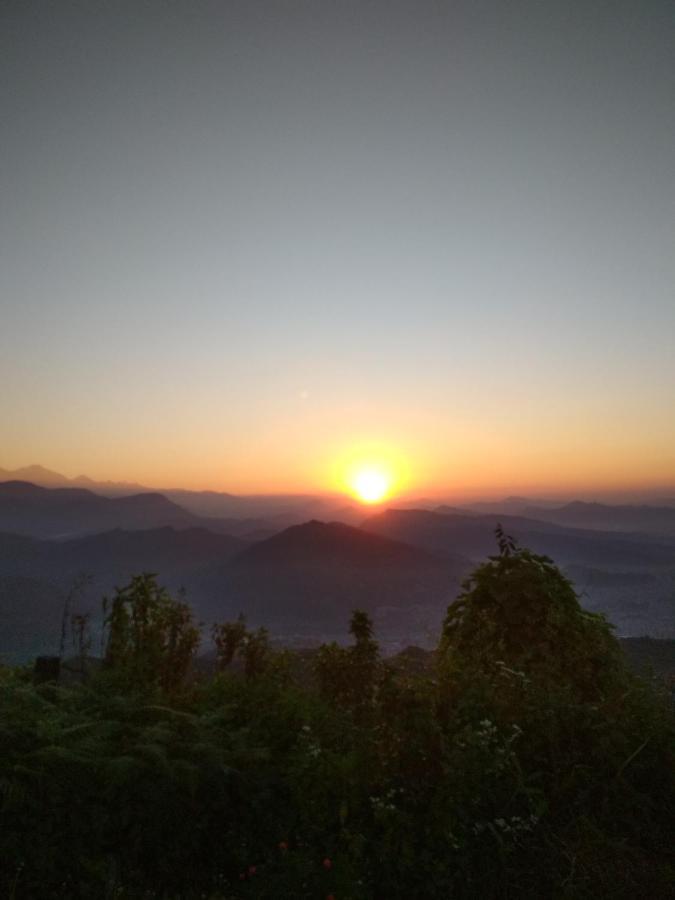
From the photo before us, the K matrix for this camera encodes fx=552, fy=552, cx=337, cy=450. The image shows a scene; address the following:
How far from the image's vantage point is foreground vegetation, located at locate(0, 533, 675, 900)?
4590 millimetres

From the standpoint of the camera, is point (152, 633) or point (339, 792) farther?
point (152, 633)

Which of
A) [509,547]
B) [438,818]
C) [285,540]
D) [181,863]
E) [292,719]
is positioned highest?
[509,547]

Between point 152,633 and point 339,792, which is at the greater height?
point 152,633

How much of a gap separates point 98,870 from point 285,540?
187783 mm

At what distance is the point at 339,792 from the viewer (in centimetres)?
522

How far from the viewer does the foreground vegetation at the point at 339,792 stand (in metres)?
4.59

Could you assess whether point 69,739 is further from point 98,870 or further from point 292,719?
point 292,719

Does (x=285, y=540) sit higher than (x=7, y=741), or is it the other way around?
(x=7, y=741)

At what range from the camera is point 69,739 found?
505cm

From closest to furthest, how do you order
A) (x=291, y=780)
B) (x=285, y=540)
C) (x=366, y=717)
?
(x=291, y=780), (x=366, y=717), (x=285, y=540)

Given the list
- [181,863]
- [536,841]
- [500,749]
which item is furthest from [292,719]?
[536,841]

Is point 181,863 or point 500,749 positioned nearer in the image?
point 181,863

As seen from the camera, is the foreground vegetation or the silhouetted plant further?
the silhouetted plant

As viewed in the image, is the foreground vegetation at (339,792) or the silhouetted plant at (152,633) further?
the silhouetted plant at (152,633)
